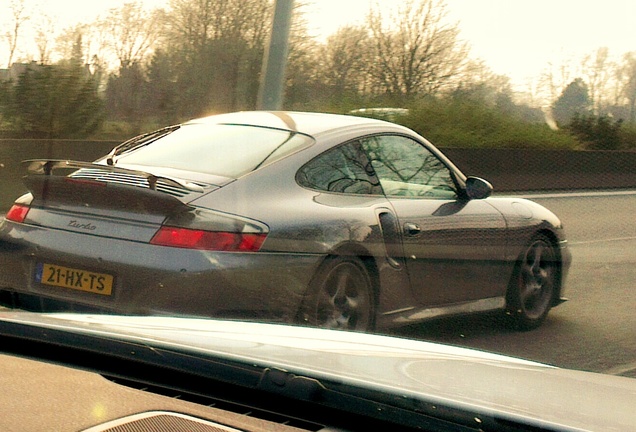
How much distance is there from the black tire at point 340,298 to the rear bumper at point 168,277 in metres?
0.10

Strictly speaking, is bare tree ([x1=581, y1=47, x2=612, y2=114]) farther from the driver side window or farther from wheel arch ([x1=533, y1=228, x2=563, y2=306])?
the driver side window

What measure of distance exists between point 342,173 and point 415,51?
85.7 ft

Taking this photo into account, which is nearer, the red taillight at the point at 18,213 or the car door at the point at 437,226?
the red taillight at the point at 18,213

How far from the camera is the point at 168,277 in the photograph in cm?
467

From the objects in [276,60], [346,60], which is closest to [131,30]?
[346,60]

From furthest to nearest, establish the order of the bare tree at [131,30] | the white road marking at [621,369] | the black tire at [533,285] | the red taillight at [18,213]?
the bare tree at [131,30]
the black tire at [533,285]
the white road marking at [621,369]
the red taillight at [18,213]

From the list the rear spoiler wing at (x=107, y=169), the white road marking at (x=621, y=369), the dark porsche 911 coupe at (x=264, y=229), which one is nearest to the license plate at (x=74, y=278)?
the dark porsche 911 coupe at (x=264, y=229)

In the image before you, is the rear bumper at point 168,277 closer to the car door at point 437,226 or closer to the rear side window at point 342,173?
the rear side window at point 342,173

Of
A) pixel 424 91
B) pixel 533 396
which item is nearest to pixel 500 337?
pixel 533 396

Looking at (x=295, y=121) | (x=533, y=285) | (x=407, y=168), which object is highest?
(x=295, y=121)

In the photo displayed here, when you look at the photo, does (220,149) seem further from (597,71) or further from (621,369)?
(597,71)

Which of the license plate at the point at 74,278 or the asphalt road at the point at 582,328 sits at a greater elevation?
the license plate at the point at 74,278

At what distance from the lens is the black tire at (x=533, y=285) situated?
22.4 feet

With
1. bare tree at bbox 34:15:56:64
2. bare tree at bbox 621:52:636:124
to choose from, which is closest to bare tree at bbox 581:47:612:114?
bare tree at bbox 621:52:636:124
